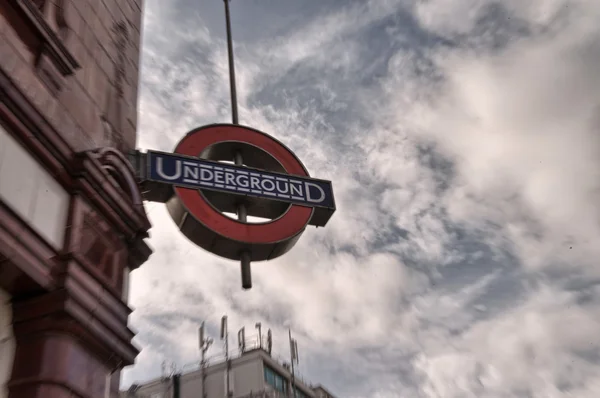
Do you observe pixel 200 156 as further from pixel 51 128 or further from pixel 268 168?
pixel 51 128

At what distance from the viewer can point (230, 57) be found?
38.7 ft

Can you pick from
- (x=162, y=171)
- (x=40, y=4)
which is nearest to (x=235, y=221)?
(x=162, y=171)

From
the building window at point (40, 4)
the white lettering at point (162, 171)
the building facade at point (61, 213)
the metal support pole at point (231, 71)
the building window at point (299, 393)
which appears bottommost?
the building facade at point (61, 213)

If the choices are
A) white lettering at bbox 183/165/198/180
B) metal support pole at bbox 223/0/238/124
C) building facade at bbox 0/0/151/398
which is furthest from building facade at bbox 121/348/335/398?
building facade at bbox 0/0/151/398

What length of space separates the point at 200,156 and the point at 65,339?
4134 mm

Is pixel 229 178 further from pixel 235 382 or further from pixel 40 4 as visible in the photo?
pixel 235 382

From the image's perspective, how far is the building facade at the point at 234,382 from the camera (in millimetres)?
33125

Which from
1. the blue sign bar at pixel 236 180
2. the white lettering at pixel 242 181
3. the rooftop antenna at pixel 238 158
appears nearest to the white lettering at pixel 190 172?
the blue sign bar at pixel 236 180

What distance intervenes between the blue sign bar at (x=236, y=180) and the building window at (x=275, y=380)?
26.3 metres

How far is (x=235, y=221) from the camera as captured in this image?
8367mm

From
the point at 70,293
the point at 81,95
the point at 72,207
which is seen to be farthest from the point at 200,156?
the point at 70,293

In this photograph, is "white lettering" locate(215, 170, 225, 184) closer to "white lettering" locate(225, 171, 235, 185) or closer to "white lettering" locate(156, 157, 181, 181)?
"white lettering" locate(225, 171, 235, 185)

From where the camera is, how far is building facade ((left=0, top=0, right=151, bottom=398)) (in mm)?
5297

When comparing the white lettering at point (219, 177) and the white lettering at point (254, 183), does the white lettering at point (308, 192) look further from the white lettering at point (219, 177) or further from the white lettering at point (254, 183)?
the white lettering at point (219, 177)
